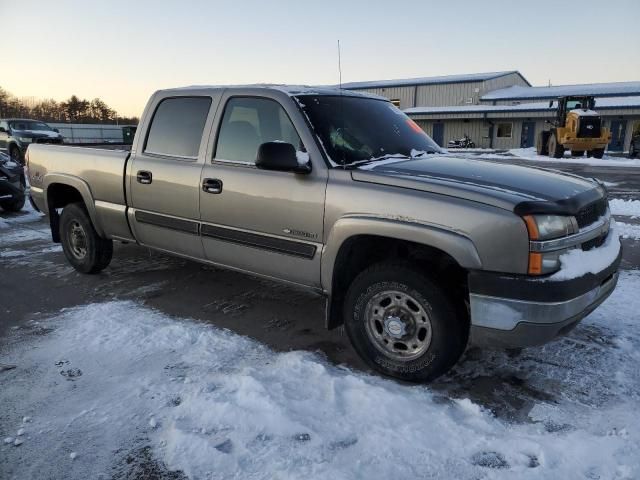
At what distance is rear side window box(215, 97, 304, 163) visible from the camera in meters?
3.81

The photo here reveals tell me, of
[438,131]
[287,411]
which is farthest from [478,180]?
[438,131]

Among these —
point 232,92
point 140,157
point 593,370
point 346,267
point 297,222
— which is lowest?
point 593,370

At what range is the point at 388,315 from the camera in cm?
328

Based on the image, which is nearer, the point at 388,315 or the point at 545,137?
the point at 388,315

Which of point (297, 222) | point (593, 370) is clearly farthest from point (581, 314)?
point (297, 222)

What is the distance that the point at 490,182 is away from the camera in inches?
→ 124

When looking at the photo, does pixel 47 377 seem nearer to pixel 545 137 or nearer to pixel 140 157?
pixel 140 157

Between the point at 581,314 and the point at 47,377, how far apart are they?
3.40 m

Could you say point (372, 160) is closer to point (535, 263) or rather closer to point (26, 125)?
point (535, 263)

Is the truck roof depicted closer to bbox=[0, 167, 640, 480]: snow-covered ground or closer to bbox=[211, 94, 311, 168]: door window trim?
bbox=[211, 94, 311, 168]: door window trim

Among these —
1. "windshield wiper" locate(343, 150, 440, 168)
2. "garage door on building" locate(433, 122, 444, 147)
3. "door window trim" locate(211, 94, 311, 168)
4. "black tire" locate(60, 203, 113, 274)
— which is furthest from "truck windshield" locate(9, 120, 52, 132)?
"garage door on building" locate(433, 122, 444, 147)

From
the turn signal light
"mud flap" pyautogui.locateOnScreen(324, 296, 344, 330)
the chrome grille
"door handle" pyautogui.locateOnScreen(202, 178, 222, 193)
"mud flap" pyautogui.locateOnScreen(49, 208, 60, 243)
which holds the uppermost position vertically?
"door handle" pyautogui.locateOnScreen(202, 178, 222, 193)

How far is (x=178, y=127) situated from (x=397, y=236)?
7.95ft

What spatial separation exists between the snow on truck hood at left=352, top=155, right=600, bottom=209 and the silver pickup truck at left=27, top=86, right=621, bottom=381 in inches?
0.5
